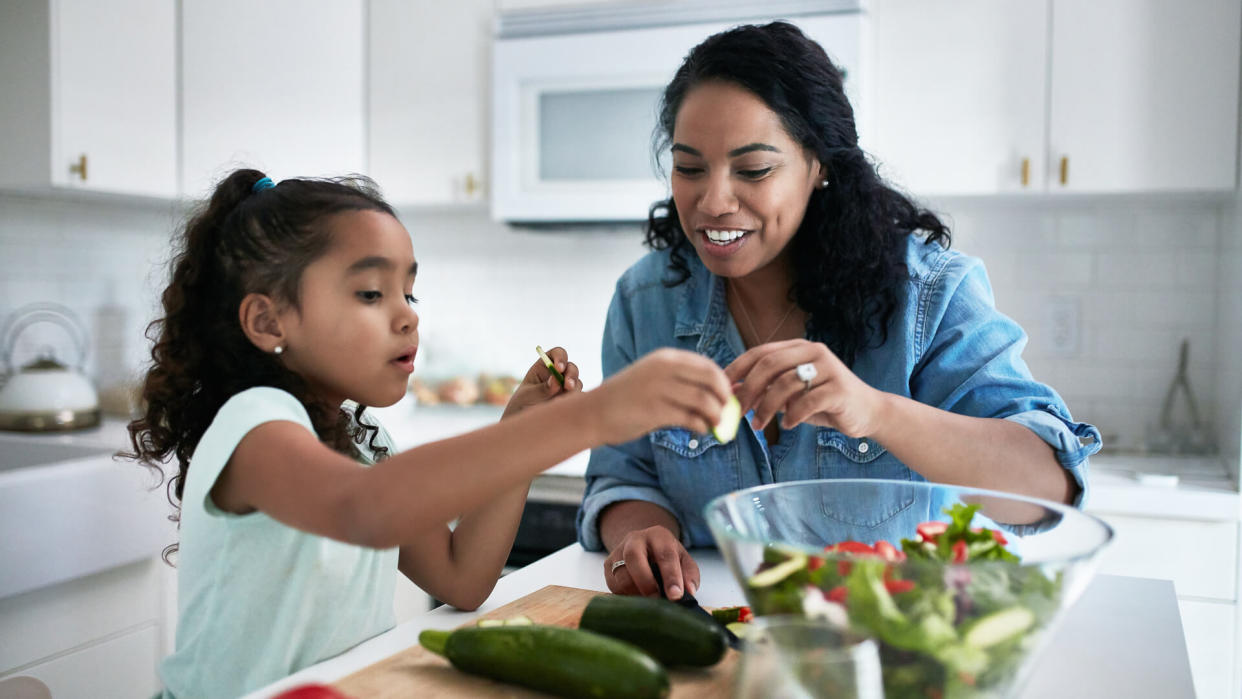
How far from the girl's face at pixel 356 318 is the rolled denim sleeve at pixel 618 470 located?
394 millimetres

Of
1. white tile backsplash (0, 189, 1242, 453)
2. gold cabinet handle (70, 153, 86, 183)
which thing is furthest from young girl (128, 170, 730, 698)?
white tile backsplash (0, 189, 1242, 453)

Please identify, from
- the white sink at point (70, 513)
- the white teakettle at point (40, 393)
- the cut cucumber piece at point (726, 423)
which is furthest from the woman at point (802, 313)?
the white teakettle at point (40, 393)

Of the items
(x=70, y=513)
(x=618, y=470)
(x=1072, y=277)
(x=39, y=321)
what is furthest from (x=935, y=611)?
(x=39, y=321)

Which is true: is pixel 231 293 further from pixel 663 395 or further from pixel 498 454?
A: pixel 663 395

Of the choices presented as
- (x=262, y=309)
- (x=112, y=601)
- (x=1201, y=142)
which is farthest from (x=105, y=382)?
(x=1201, y=142)

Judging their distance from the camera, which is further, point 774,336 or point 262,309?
point 774,336

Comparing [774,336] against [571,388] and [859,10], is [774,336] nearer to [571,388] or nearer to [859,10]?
[571,388]

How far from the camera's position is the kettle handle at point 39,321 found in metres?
2.51

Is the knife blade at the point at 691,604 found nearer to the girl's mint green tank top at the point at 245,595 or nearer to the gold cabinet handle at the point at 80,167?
the girl's mint green tank top at the point at 245,595

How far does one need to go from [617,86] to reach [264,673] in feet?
7.00

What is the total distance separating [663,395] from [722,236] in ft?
1.84

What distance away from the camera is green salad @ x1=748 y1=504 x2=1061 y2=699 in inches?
25.2

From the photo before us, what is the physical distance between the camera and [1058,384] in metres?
2.80

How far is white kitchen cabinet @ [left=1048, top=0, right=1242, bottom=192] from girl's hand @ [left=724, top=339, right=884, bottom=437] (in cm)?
174
